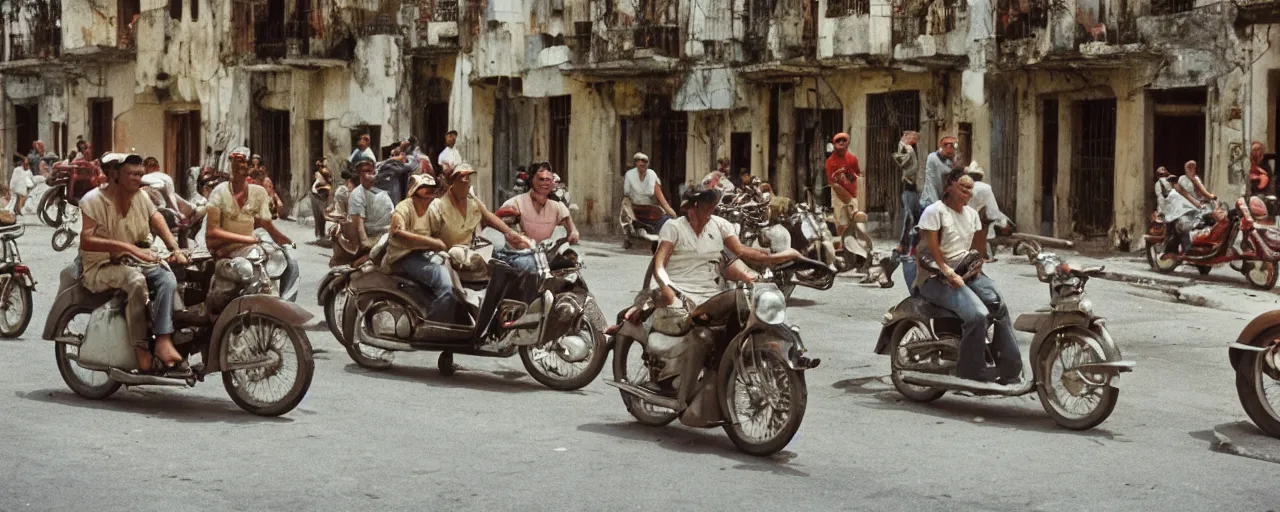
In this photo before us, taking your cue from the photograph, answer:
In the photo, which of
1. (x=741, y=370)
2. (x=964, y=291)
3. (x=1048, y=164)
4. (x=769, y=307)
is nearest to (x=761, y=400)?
(x=741, y=370)

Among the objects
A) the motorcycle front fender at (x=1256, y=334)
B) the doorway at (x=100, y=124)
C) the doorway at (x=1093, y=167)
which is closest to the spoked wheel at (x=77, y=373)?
the motorcycle front fender at (x=1256, y=334)

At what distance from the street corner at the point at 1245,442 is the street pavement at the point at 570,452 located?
0.13ft

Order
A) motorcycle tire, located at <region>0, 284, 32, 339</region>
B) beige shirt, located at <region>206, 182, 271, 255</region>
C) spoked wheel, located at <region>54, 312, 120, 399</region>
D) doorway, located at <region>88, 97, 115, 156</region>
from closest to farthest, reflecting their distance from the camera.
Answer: spoked wheel, located at <region>54, 312, 120, 399</region> < beige shirt, located at <region>206, 182, 271, 255</region> < motorcycle tire, located at <region>0, 284, 32, 339</region> < doorway, located at <region>88, 97, 115, 156</region>

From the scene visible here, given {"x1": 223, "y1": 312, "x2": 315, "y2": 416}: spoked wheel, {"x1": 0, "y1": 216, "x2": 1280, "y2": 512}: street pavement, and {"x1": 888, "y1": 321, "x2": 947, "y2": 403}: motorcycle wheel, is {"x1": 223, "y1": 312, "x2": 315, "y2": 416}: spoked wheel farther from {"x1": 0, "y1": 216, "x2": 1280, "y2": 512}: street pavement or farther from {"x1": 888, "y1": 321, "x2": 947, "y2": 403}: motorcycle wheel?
{"x1": 888, "y1": 321, "x2": 947, "y2": 403}: motorcycle wheel

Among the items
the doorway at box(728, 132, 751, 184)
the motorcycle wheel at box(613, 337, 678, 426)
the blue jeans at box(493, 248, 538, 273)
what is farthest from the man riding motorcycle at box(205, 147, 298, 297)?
the doorway at box(728, 132, 751, 184)

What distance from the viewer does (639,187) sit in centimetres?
2427

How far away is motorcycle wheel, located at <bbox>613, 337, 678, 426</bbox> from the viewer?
947 cm

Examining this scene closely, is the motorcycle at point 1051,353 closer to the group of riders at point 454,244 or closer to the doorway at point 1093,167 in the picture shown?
the group of riders at point 454,244

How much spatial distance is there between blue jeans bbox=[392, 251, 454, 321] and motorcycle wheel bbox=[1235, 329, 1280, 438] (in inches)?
188

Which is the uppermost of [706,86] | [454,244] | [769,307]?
[706,86]

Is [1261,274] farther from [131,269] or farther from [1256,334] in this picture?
[131,269]

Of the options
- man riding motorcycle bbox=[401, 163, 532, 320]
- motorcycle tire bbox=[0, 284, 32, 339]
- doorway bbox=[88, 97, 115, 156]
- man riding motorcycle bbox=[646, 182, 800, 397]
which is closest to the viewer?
man riding motorcycle bbox=[646, 182, 800, 397]

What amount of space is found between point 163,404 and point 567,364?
7.77ft

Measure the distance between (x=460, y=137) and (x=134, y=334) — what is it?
28.0 metres
